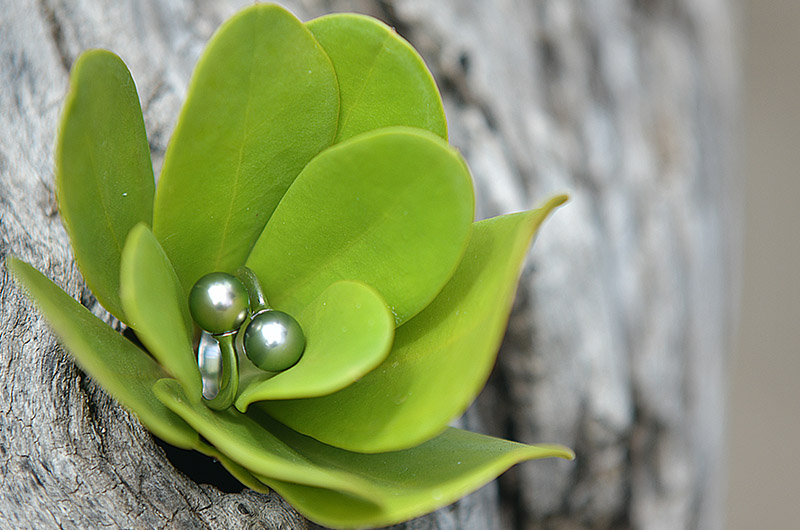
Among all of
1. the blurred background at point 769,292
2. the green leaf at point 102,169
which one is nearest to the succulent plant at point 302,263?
the green leaf at point 102,169

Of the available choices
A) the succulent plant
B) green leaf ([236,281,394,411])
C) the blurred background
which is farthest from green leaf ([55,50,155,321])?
the blurred background

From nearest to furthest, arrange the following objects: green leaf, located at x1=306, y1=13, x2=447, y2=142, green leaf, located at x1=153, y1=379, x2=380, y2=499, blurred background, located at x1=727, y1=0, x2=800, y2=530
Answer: green leaf, located at x1=153, y1=379, x2=380, y2=499 → green leaf, located at x1=306, y1=13, x2=447, y2=142 → blurred background, located at x1=727, y1=0, x2=800, y2=530

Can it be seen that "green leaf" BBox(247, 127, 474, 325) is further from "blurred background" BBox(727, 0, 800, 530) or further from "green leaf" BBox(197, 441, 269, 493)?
"blurred background" BBox(727, 0, 800, 530)

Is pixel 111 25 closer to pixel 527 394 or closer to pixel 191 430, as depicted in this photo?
pixel 191 430

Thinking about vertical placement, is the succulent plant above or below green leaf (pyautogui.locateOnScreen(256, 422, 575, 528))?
above

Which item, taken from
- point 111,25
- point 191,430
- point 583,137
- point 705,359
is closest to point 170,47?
point 111,25

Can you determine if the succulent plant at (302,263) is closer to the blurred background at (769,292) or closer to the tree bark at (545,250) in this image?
the tree bark at (545,250)

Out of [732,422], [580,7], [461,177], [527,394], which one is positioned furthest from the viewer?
[732,422]

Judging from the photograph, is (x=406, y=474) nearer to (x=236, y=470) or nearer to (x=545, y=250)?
(x=236, y=470)
